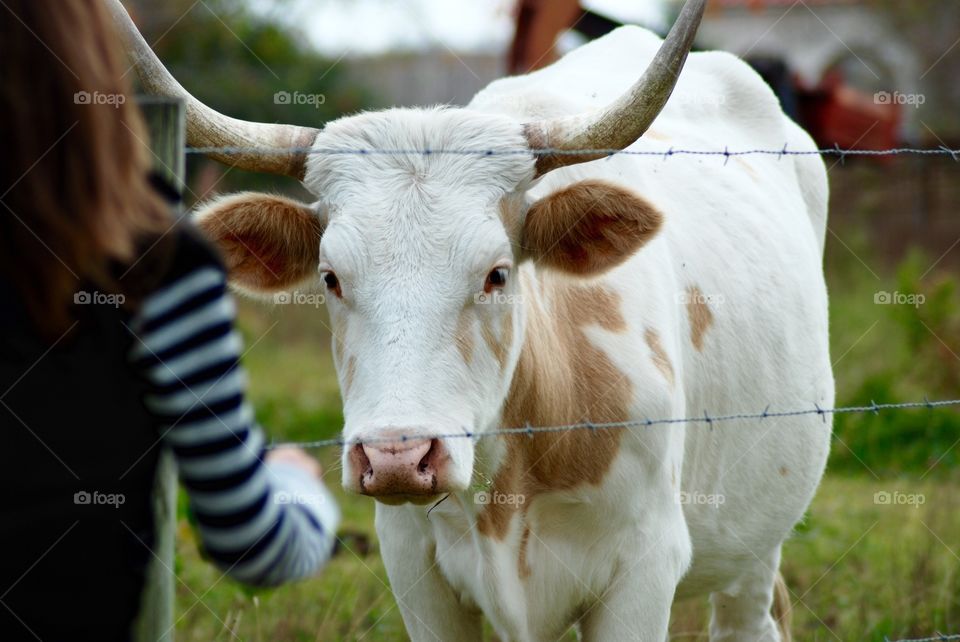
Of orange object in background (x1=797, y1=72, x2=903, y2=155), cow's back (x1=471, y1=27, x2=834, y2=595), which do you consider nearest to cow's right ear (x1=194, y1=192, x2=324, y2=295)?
cow's back (x1=471, y1=27, x2=834, y2=595)

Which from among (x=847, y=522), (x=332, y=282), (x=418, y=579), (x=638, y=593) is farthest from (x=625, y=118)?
(x=847, y=522)

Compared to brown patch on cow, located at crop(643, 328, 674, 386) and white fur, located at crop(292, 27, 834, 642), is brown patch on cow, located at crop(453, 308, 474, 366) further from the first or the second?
brown patch on cow, located at crop(643, 328, 674, 386)

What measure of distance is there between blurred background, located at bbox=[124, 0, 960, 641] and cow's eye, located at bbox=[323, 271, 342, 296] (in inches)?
48.5

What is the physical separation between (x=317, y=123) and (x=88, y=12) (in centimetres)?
1645

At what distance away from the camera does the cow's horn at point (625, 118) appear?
3010 millimetres

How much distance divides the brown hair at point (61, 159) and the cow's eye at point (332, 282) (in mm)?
1481

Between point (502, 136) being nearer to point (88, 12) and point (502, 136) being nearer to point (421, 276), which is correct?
point (421, 276)

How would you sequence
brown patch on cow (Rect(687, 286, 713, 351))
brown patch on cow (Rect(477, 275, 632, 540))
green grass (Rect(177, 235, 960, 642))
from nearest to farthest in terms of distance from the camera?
brown patch on cow (Rect(477, 275, 632, 540)), brown patch on cow (Rect(687, 286, 713, 351)), green grass (Rect(177, 235, 960, 642))

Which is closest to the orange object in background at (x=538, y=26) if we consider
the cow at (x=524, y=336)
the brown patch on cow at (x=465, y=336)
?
the cow at (x=524, y=336)

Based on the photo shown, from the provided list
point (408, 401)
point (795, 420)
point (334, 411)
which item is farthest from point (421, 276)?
point (334, 411)

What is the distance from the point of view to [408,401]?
274cm

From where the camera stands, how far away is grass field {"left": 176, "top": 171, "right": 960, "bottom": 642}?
4.71m

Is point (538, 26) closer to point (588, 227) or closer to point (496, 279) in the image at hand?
point (588, 227)

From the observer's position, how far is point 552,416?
3336 mm
